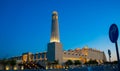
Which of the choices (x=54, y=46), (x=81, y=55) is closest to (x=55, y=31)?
(x=54, y=46)

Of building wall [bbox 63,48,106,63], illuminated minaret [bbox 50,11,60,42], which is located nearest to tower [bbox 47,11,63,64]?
illuminated minaret [bbox 50,11,60,42]

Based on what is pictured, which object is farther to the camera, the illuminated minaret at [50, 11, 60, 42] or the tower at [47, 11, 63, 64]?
the illuminated minaret at [50, 11, 60, 42]

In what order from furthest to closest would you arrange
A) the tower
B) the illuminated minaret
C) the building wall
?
1. the building wall
2. the illuminated minaret
3. the tower

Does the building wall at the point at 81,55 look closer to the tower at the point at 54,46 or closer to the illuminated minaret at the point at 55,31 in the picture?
the tower at the point at 54,46

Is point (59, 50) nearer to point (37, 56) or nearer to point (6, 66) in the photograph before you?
point (37, 56)

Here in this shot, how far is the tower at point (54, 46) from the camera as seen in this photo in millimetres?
123250

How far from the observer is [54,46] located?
12494 cm

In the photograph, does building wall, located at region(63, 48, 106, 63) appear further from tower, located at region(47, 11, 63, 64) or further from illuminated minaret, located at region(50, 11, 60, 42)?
illuminated minaret, located at region(50, 11, 60, 42)

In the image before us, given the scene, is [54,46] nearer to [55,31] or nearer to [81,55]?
[55,31]

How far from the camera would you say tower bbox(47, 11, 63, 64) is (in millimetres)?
123250

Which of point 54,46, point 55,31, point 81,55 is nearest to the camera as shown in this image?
point 54,46

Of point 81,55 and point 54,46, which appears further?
A: point 81,55

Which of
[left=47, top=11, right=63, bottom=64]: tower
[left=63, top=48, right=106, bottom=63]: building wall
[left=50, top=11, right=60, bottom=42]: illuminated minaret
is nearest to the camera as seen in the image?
[left=47, top=11, right=63, bottom=64]: tower

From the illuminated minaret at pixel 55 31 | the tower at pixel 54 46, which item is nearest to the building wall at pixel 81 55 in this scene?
the tower at pixel 54 46
